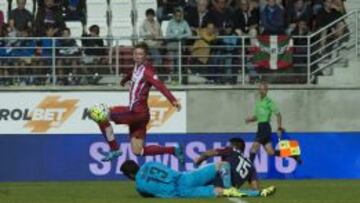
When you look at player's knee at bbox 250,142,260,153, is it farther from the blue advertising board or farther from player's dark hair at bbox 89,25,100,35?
player's dark hair at bbox 89,25,100,35

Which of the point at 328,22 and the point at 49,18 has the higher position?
the point at 49,18

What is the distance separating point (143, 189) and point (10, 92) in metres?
11.9

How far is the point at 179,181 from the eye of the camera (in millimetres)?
15875

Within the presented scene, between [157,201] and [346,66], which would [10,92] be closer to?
[346,66]

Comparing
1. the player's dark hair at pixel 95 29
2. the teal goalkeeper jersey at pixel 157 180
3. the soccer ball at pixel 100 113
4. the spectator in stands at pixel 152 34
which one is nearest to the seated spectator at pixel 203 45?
the spectator in stands at pixel 152 34

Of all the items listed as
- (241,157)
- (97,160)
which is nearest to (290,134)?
(97,160)

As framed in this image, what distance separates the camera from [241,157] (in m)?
17.1

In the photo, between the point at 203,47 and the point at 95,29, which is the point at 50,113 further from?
the point at 203,47

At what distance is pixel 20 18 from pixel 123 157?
4.80m

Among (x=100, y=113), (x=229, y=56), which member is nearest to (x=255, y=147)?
(x=229, y=56)

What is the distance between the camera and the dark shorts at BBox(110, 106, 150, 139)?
59.9 ft

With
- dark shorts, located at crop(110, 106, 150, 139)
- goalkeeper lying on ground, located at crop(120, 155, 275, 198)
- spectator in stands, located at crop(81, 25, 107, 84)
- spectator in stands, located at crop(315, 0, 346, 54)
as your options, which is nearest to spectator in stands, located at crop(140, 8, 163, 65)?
spectator in stands, located at crop(81, 25, 107, 84)

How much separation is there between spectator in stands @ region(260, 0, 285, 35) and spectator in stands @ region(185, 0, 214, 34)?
1323mm

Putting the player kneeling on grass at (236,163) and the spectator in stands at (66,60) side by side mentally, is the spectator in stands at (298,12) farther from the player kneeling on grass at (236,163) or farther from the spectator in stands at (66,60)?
the player kneeling on grass at (236,163)
